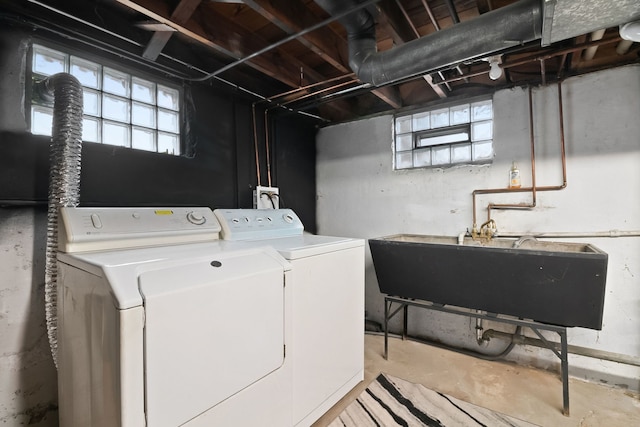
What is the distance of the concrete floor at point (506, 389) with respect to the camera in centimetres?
164

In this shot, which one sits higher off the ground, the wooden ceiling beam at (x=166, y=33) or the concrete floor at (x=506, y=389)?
the wooden ceiling beam at (x=166, y=33)

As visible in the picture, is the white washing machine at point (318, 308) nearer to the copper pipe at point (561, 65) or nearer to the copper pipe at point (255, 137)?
the copper pipe at point (255, 137)

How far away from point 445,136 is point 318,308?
1.91 m

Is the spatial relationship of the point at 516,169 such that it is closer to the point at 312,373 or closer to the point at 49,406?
the point at 312,373

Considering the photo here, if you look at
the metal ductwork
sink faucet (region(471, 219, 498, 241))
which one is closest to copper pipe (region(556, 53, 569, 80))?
the metal ductwork

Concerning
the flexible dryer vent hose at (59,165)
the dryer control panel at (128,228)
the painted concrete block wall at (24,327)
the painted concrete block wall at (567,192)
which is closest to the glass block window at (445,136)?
the painted concrete block wall at (567,192)

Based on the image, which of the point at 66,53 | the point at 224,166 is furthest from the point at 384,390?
the point at 66,53

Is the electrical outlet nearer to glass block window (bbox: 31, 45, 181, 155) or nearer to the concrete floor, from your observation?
glass block window (bbox: 31, 45, 181, 155)

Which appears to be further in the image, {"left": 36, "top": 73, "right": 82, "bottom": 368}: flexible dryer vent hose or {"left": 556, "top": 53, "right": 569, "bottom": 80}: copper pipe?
{"left": 556, "top": 53, "right": 569, "bottom": 80}: copper pipe

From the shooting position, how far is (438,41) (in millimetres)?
1460

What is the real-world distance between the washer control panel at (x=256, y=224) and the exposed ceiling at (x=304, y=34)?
0.94 metres

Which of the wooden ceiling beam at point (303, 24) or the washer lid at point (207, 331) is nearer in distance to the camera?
the washer lid at point (207, 331)

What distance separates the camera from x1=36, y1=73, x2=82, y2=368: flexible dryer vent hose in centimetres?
134

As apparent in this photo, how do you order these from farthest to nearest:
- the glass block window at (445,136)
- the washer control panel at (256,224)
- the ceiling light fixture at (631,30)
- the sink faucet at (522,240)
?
the glass block window at (445,136) < the sink faucet at (522,240) < the washer control panel at (256,224) < the ceiling light fixture at (631,30)
